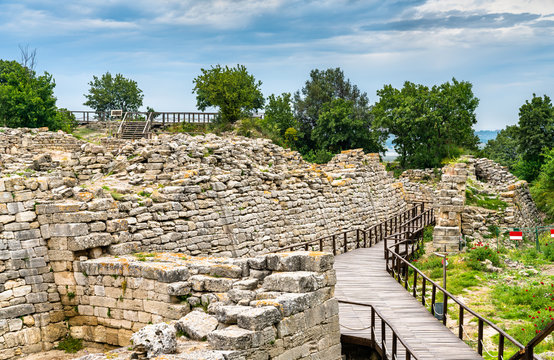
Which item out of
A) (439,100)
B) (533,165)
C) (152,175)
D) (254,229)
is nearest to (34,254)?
(152,175)

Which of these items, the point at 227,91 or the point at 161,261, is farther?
the point at 227,91

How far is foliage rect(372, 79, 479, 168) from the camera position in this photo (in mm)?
34000

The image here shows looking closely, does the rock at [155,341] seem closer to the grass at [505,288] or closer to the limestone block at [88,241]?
the limestone block at [88,241]

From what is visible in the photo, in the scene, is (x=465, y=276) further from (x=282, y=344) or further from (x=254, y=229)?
(x=282, y=344)

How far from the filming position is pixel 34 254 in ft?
28.8

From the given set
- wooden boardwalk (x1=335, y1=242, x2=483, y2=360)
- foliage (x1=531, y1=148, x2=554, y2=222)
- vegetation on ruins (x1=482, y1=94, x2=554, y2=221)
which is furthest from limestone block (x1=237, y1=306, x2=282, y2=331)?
vegetation on ruins (x1=482, y1=94, x2=554, y2=221)

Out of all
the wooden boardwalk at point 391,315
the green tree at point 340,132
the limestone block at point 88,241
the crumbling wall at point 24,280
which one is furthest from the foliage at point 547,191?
the crumbling wall at point 24,280

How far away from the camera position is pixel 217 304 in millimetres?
7152

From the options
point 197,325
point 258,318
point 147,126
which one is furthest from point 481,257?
point 147,126

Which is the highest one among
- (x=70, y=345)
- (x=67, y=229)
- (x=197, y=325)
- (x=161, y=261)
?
(x=67, y=229)

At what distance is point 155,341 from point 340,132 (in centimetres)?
3376

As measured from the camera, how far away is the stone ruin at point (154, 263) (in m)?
6.86

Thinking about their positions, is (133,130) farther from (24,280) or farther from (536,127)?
(536,127)

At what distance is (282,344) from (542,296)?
29.6 feet
